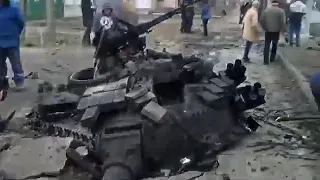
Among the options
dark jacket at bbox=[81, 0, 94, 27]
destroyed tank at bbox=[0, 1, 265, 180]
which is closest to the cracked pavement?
destroyed tank at bbox=[0, 1, 265, 180]

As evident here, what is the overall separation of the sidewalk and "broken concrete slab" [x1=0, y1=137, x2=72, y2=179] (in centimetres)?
447

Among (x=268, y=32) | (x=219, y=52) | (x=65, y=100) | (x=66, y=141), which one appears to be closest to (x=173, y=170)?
(x=66, y=141)

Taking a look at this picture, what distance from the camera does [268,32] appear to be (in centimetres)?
1420

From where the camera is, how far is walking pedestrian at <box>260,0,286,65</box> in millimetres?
13969

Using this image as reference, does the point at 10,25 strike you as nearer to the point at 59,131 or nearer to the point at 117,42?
the point at 117,42

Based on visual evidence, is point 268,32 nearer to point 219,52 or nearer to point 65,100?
point 219,52

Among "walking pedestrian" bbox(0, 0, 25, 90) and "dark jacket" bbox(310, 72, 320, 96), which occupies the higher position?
"walking pedestrian" bbox(0, 0, 25, 90)

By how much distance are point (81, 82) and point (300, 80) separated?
510cm

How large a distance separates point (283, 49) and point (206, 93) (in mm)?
10220

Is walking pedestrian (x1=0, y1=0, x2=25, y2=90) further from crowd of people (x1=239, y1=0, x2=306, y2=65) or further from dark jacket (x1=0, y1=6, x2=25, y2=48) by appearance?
crowd of people (x1=239, y1=0, x2=306, y2=65)

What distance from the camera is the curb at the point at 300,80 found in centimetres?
949

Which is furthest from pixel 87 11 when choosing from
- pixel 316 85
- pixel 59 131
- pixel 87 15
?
pixel 316 85

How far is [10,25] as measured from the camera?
10000mm

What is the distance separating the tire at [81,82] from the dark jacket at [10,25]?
5.76 ft
